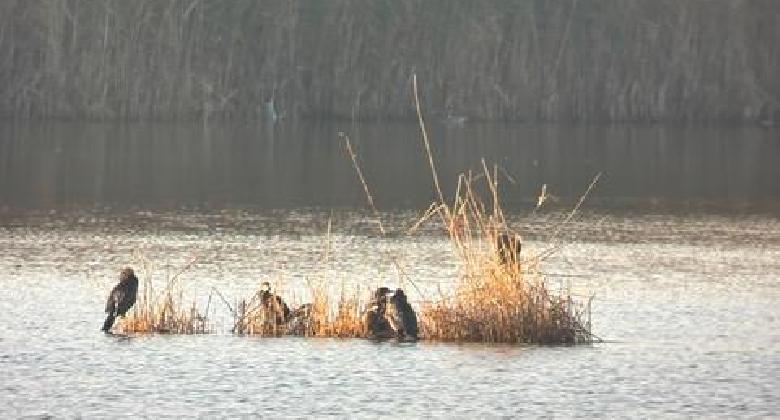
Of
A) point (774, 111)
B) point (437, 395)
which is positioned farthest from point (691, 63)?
point (437, 395)

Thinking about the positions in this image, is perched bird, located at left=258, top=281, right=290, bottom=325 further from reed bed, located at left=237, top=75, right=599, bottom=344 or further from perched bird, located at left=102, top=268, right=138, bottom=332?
perched bird, located at left=102, top=268, right=138, bottom=332

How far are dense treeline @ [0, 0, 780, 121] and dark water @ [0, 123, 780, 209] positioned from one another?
1665 millimetres

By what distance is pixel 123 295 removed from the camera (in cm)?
2367

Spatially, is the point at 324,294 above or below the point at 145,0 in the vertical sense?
below

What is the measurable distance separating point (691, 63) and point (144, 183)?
3822cm

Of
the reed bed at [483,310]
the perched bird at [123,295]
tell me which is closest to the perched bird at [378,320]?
the reed bed at [483,310]

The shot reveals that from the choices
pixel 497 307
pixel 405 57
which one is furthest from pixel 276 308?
pixel 405 57

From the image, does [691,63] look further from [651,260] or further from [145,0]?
[651,260]

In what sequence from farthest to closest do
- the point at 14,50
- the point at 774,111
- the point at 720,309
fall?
the point at 774,111, the point at 14,50, the point at 720,309

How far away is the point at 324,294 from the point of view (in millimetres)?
23766

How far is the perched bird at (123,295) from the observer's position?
77.1 ft

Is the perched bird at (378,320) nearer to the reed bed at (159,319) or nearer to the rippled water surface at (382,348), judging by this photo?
the rippled water surface at (382,348)

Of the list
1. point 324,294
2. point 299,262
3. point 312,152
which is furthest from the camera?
point 312,152

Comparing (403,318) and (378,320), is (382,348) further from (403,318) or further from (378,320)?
(378,320)
